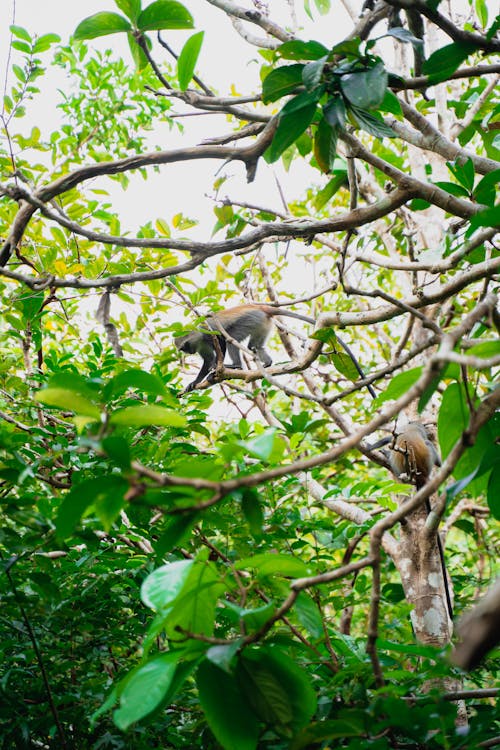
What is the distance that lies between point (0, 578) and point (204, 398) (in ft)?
3.30

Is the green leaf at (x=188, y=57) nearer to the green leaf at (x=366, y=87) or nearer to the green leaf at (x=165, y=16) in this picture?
the green leaf at (x=165, y=16)

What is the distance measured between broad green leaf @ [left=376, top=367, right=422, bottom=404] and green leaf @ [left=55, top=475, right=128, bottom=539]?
598 millimetres

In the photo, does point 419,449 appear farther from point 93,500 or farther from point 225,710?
point 93,500

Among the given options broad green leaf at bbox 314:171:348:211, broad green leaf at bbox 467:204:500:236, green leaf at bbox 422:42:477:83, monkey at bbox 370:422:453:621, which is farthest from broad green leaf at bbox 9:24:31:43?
monkey at bbox 370:422:453:621

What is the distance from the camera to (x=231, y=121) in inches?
193

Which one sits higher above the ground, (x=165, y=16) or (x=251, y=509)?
(x=165, y=16)

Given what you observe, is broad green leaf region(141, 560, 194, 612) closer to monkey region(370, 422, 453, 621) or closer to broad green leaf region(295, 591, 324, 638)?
broad green leaf region(295, 591, 324, 638)

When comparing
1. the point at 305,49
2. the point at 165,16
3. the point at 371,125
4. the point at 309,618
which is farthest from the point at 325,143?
the point at 309,618

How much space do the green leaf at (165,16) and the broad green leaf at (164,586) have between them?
1.36 meters

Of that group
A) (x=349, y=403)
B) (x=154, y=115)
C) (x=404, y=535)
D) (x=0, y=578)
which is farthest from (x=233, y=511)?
(x=349, y=403)

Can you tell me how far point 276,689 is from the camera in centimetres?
89

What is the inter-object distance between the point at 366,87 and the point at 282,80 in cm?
25

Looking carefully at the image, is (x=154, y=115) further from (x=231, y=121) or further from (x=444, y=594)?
(x=444, y=594)

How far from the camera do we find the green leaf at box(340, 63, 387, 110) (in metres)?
1.37
